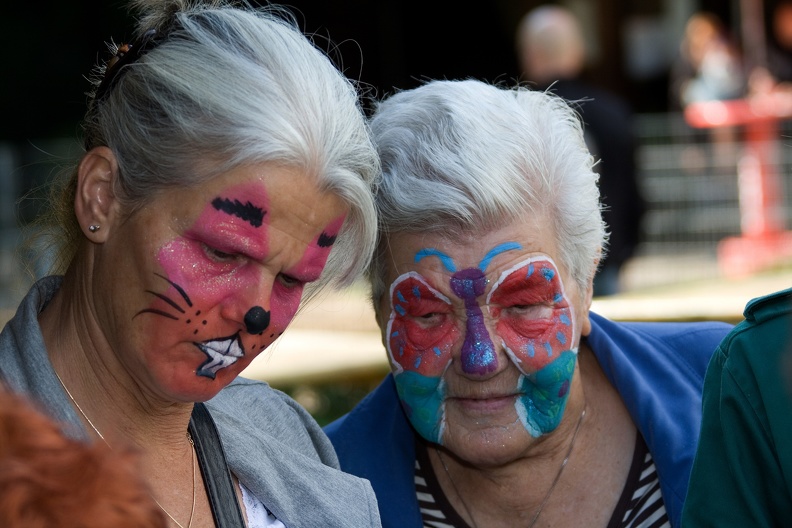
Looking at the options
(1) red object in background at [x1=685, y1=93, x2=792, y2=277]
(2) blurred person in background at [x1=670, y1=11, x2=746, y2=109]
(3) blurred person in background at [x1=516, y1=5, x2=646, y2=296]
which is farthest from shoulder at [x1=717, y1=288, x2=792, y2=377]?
(2) blurred person in background at [x1=670, y1=11, x2=746, y2=109]

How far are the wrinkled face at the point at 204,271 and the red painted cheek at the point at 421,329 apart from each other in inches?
22.9

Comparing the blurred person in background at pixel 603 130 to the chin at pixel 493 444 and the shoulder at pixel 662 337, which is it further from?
the chin at pixel 493 444

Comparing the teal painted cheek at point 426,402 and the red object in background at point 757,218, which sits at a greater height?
the teal painted cheek at point 426,402

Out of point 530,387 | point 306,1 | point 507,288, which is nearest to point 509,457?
point 530,387

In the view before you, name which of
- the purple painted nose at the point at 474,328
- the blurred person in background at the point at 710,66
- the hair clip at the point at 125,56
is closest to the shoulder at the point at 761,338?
the purple painted nose at the point at 474,328

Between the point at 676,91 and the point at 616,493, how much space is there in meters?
10.5

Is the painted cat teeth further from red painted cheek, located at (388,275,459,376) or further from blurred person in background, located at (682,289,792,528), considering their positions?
blurred person in background, located at (682,289,792,528)

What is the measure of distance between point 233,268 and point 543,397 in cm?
94

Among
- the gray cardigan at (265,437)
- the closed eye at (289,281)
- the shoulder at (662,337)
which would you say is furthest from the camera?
the shoulder at (662,337)

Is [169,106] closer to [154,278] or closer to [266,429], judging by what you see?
[154,278]

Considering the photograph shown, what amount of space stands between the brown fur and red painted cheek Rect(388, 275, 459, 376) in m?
1.53

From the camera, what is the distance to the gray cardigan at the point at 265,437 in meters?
2.09

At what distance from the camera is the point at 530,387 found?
106 inches

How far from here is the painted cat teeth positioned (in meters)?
2.12
